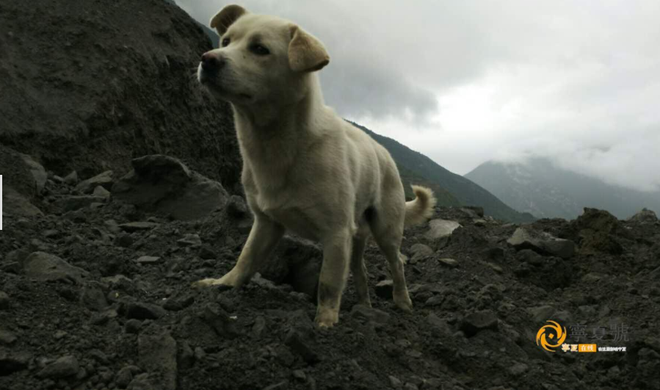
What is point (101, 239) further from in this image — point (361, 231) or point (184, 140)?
point (184, 140)

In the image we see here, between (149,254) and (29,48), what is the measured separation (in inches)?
209

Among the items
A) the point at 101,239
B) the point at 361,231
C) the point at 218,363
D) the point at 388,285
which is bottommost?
the point at 101,239

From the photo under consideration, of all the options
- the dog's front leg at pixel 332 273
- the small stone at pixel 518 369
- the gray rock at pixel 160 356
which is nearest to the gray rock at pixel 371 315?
the dog's front leg at pixel 332 273

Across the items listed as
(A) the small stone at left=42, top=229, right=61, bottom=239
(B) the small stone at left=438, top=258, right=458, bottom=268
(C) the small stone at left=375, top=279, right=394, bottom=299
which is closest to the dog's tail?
(B) the small stone at left=438, top=258, right=458, bottom=268

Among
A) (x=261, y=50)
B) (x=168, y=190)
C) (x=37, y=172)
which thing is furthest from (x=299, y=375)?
(x=37, y=172)

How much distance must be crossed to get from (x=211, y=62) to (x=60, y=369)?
2.27 meters

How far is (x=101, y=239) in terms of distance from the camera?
6492 millimetres

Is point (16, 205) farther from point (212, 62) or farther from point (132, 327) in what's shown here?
point (212, 62)

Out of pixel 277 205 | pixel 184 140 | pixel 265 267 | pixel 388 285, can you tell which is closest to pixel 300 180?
pixel 277 205

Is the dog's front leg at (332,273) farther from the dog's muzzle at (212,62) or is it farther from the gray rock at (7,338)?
the gray rock at (7,338)

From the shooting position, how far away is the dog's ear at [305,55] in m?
4.30

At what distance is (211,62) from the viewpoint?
426cm

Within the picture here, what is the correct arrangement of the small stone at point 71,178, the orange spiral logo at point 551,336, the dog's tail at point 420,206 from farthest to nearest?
the small stone at point 71,178
the dog's tail at point 420,206
the orange spiral logo at point 551,336

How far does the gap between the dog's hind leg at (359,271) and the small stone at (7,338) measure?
327 centimetres
